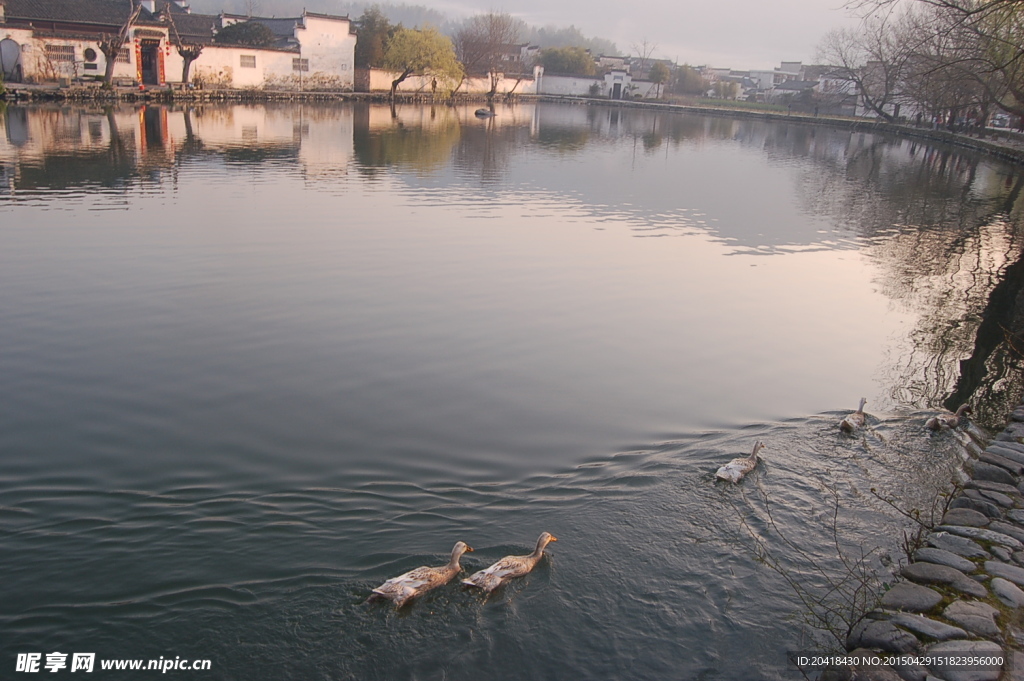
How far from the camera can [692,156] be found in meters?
41.1

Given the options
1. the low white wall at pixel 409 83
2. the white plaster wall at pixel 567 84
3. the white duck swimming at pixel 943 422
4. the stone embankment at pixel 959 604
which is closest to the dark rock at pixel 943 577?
the stone embankment at pixel 959 604

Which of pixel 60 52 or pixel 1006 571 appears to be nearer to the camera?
pixel 1006 571

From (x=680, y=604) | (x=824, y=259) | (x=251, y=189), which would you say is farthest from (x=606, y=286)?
(x=251, y=189)

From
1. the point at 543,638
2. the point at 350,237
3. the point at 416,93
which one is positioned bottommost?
the point at 543,638

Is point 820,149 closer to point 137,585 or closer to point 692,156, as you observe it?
point 692,156

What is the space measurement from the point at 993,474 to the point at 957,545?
1.89 m

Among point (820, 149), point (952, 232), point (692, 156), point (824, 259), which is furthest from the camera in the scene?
point (820, 149)

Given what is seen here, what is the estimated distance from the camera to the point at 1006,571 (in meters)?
6.00

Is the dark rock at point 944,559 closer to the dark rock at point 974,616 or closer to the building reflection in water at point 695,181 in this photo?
the dark rock at point 974,616

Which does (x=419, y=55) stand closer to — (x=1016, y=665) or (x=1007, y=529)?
(x=1007, y=529)

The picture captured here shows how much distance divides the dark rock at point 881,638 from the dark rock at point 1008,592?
107 centimetres

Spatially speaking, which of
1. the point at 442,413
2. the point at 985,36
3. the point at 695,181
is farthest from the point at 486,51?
the point at 442,413

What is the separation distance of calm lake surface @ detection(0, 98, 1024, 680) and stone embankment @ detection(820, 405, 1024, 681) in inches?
19.7

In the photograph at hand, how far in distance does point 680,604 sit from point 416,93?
69888 millimetres
